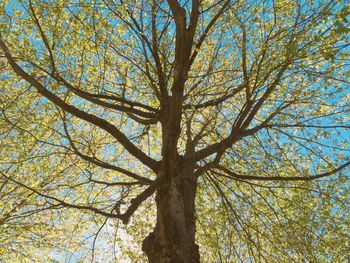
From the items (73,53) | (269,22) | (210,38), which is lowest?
(73,53)

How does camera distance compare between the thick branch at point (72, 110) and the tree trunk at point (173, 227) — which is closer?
the tree trunk at point (173, 227)

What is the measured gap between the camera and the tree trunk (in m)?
4.50

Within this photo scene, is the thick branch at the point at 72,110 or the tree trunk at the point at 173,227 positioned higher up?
the thick branch at the point at 72,110

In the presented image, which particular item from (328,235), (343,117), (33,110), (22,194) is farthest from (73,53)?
(328,235)

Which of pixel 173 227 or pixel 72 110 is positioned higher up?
pixel 72 110

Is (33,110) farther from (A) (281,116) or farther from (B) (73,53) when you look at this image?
(A) (281,116)

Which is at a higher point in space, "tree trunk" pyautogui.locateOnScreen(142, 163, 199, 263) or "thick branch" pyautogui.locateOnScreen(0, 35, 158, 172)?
"thick branch" pyautogui.locateOnScreen(0, 35, 158, 172)

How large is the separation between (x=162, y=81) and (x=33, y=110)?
9.49 feet

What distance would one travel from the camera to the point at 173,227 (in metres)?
4.73

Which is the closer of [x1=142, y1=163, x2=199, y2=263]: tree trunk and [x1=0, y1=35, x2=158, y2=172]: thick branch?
[x1=142, y1=163, x2=199, y2=263]: tree trunk

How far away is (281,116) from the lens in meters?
7.09

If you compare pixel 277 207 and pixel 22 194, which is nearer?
pixel 22 194

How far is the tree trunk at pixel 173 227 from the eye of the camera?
4.50 metres

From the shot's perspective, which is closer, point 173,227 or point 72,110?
Result: point 173,227
